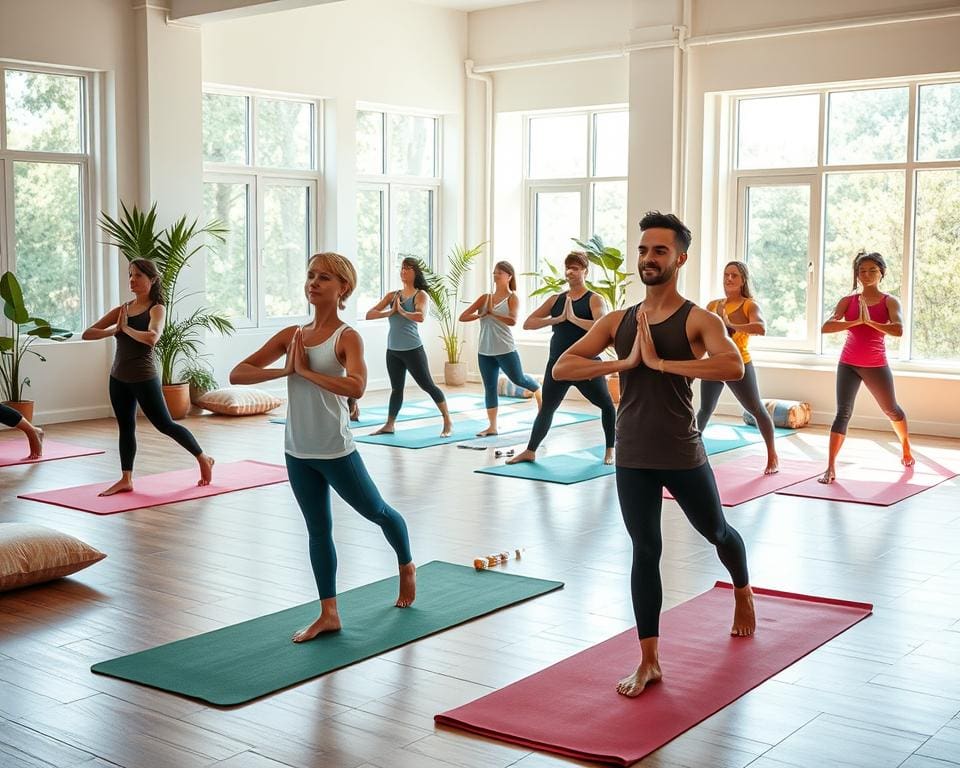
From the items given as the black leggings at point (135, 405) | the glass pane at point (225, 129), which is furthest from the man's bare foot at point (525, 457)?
the glass pane at point (225, 129)

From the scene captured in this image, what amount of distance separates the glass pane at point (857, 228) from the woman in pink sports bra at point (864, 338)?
2.69 m

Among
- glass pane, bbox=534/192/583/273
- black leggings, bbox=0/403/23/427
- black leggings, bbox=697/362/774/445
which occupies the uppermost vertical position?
glass pane, bbox=534/192/583/273

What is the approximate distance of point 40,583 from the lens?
4770 millimetres

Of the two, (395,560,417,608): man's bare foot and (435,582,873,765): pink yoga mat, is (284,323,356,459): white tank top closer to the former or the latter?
(395,560,417,608): man's bare foot

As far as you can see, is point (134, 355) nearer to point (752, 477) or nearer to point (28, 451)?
point (28, 451)

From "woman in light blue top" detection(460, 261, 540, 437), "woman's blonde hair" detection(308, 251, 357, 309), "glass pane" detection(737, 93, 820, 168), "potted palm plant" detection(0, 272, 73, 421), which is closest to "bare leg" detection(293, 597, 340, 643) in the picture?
"woman's blonde hair" detection(308, 251, 357, 309)

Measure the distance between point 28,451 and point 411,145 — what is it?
539cm

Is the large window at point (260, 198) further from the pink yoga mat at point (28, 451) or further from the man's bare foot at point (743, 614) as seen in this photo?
the man's bare foot at point (743, 614)

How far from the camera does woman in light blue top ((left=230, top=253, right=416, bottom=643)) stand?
155 inches

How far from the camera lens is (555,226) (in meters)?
11.8

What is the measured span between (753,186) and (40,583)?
7150 mm

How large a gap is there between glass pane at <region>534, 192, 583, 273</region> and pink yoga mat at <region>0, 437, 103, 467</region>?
5.06 m

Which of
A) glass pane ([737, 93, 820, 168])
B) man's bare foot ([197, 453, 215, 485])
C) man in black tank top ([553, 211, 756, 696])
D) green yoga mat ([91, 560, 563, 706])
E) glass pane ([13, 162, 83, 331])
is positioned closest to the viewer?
man in black tank top ([553, 211, 756, 696])

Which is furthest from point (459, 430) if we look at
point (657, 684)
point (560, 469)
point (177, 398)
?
point (657, 684)
